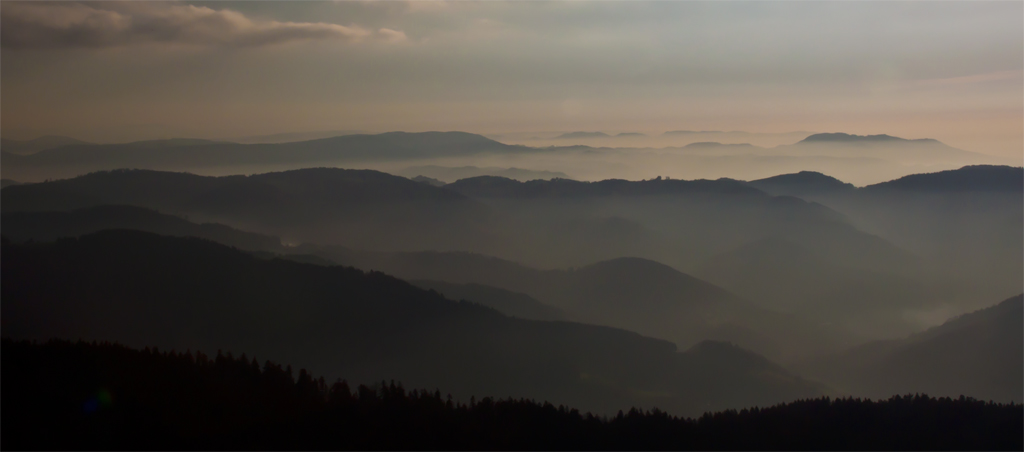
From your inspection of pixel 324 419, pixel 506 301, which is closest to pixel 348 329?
pixel 506 301

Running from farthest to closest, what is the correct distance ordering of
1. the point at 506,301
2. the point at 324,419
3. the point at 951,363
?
1. the point at 506,301
2. the point at 951,363
3. the point at 324,419

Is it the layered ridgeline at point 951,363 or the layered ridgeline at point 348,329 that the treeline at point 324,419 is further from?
the layered ridgeline at point 951,363

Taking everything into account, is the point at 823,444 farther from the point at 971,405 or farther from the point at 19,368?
the point at 19,368

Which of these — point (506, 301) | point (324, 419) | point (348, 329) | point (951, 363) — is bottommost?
point (951, 363)

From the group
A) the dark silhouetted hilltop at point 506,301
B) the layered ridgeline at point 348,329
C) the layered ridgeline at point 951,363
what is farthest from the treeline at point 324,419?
the dark silhouetted hilltop at point 506,301

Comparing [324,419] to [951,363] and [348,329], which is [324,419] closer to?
[348,329]

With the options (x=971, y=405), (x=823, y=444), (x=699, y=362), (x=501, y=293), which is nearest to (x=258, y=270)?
(x=501, y=293)

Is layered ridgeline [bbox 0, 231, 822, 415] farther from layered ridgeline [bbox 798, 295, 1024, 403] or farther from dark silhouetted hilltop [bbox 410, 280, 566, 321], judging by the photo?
layered ridgeline [bbox 798, 295, 1024, 403]
